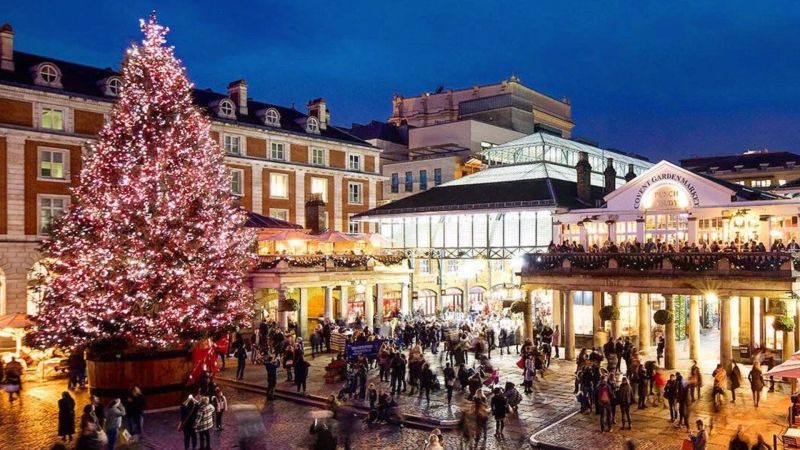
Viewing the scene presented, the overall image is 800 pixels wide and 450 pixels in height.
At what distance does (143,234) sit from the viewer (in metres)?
A: 21.7

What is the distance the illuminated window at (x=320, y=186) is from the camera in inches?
2013

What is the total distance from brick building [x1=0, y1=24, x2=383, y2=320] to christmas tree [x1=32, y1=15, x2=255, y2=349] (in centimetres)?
1560

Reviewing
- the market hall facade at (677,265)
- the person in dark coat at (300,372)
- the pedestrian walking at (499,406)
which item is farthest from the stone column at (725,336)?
the person in dark coat at (300,372)

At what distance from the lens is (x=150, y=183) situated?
2175 centimetres

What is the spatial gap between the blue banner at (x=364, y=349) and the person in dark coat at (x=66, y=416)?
436 inches

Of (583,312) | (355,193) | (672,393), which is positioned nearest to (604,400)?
(672,393)

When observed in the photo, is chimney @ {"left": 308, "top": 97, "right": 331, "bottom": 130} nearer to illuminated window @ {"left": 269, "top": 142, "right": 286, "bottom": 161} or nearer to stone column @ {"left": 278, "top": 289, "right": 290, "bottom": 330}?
illuminated window @ {"left": 269, "top": 142, "right": 286, "bottom": 161}

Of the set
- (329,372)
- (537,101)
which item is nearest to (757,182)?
(537,101)

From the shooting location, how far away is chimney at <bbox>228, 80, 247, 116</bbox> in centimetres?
4912

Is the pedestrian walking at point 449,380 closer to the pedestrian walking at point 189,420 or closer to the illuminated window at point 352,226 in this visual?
the pedestrian walking at point 189,420

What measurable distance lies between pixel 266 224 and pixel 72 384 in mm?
15305

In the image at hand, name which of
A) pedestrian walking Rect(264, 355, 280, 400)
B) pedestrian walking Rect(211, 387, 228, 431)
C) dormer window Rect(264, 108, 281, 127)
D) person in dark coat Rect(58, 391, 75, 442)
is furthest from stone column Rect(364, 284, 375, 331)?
person in dark coat Rect(58, 391, 75, 442)

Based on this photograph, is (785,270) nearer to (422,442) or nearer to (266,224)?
(422,442)

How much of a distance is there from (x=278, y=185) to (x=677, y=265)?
30846 millimetres
